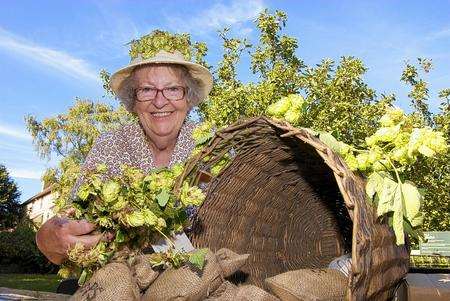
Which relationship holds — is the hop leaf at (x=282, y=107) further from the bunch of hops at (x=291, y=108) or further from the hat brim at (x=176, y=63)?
the hat brim at (x=176, y=63)

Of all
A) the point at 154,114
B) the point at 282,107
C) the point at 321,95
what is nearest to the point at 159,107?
the point at 154,114

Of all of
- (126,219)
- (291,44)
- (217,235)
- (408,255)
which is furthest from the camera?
(291,44)

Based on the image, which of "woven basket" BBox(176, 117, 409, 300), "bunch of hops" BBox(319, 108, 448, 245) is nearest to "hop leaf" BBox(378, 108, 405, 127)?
"bunch of hops" BBox(319, 108, 448, 245)

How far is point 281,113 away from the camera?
2.86 m

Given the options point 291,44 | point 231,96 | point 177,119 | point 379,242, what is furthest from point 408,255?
point 291,44

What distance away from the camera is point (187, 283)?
2.30 metres

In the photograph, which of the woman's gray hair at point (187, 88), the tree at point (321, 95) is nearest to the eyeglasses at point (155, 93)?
the woman's gray hair at point (187, 88)

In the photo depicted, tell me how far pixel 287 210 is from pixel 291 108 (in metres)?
1.32

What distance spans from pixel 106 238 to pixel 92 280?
244 mm

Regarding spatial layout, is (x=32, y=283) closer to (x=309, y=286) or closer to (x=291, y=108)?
(x=291, y=108)

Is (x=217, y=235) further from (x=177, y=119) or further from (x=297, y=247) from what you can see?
(x=297, y=247)

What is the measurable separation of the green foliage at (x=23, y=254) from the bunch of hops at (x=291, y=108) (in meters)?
28.8

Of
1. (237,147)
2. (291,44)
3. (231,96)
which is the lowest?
(237,147)

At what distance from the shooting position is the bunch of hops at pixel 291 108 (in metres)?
2.80
